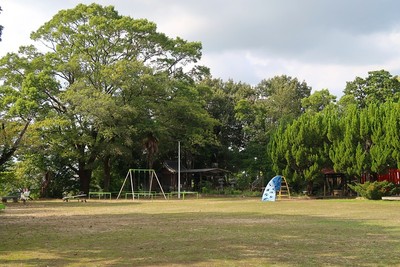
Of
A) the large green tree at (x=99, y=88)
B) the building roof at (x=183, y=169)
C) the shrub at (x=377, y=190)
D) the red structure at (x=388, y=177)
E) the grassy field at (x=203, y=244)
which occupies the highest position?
the large green tree at (x=99, y=88)

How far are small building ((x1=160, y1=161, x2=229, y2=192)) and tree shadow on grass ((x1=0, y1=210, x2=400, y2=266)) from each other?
3122 cm

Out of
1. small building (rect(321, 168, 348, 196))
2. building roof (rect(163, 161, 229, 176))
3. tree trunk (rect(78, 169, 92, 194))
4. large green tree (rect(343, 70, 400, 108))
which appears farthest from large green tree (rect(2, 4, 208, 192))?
large green tree (rect(343, 70, 400, 108))

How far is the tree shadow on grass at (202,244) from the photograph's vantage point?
723 centimetres

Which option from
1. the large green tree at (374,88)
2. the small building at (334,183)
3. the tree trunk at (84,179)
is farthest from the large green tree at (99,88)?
the large green tree at (374,88)

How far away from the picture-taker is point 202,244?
8.95 metres

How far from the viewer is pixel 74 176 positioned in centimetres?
4106

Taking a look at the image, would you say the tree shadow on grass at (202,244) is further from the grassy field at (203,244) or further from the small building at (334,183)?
the small building at (334,183)

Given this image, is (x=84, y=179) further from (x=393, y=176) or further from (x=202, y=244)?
(x=202, y=244)

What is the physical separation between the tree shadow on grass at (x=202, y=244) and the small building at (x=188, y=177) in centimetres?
3122

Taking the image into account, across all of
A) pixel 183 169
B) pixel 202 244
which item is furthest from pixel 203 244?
pixel 183 169

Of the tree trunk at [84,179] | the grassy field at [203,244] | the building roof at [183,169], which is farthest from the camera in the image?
the building roof at [183,169]

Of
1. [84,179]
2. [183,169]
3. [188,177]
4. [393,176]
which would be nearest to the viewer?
[393,176]

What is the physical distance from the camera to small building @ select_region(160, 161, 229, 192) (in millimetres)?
44309

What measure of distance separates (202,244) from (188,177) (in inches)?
1480
